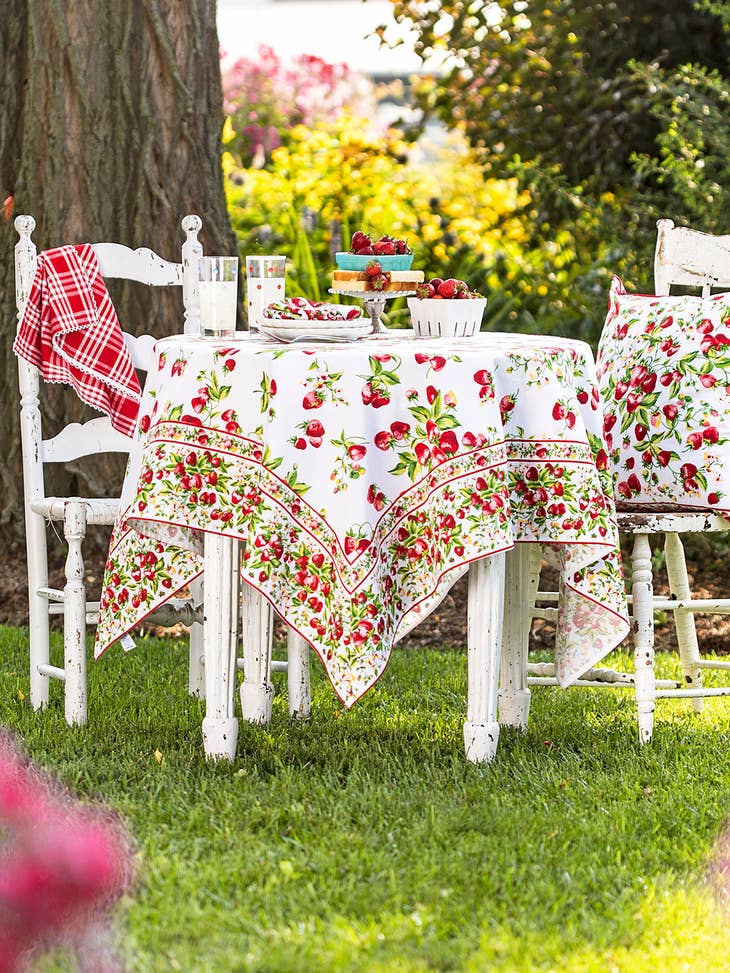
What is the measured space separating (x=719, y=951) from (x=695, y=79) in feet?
12.4

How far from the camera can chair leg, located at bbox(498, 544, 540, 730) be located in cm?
314

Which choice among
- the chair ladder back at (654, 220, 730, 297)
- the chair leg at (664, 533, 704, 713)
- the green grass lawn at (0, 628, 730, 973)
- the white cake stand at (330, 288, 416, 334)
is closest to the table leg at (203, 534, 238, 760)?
the green grass lawn at (0, 628, 730, 973)

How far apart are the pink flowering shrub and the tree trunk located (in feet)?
12.4

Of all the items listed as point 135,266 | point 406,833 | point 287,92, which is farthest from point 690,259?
point 287,92

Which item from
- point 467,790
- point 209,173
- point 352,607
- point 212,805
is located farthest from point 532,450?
point 209,173

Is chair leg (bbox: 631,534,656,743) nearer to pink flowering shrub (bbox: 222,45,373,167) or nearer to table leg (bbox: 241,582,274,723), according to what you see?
table leg (bbox: 241,582,274,723)

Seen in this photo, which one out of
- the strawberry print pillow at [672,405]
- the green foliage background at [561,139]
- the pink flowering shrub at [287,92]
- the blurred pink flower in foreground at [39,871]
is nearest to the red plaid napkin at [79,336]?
the strawberry print pillow at [672,405]

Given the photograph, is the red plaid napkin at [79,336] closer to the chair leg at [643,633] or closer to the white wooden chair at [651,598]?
the white wooden chair at [651,598]

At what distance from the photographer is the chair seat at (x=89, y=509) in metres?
3.23

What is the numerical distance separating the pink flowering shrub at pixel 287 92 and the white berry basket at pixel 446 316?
557cm

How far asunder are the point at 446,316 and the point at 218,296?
1.60 feet

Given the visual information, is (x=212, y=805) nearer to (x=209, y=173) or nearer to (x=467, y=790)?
(x=467, y=790)

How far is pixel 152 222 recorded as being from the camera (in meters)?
4.47

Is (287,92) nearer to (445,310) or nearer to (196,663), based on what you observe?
(196,663)
